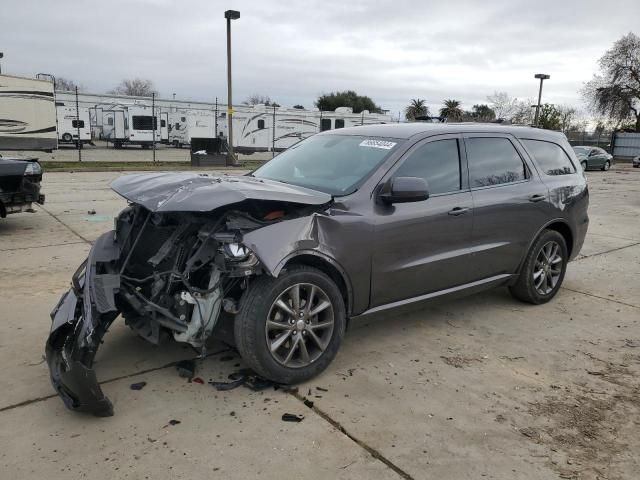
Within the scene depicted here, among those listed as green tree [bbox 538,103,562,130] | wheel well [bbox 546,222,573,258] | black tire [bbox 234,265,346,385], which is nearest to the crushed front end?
black tire [bbox 234,265,346,385]

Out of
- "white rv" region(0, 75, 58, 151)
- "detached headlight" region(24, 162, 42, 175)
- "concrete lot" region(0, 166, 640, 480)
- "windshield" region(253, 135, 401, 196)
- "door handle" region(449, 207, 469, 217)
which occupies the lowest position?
"concrete lot" region(0, 166, 640, 480)

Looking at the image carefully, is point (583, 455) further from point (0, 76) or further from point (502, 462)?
point (0, 76)

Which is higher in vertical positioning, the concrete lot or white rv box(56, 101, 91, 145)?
white rv box(56, 101, 91, 145)

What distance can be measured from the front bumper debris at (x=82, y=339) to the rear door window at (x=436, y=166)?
221 centimetres

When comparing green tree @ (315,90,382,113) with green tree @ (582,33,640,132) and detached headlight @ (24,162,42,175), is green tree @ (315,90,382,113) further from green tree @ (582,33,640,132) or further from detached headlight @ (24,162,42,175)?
detached headlight @ (24,162,42,175)

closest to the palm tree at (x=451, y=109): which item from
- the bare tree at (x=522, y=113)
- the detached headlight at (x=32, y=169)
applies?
the bare tree at (x=522, y=113)

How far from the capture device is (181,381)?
354 centimetres

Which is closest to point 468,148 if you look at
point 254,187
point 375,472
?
point 254,187

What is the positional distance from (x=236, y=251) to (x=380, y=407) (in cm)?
130

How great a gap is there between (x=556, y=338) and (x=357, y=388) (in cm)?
203

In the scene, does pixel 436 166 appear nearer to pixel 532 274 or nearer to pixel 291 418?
pixel 532 274

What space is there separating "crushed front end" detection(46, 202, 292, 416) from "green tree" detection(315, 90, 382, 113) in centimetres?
6702

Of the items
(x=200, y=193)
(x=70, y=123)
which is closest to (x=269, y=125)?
(x=70, y=123)

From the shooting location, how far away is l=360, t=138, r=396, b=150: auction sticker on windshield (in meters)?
4.15
